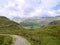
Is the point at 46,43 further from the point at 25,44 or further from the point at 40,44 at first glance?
the point at 25,44

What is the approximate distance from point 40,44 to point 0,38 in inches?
570

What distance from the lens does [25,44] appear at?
50.8m

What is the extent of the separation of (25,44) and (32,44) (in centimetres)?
253

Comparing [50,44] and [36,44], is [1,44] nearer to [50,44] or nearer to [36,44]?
[36,44]

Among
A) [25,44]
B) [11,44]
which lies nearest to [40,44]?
[25,44]

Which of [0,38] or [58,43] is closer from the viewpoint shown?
[58,43]

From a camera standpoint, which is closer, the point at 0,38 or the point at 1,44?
the point at 1,44

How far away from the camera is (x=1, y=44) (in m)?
52.8

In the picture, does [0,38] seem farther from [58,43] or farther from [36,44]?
[58,43]

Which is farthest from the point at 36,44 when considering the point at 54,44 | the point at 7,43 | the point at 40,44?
the point at 7,43

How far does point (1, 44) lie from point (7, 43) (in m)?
2.36

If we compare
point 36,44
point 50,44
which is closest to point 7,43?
point 36,44

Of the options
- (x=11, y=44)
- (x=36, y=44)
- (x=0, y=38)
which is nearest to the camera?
(x=11, y=44)

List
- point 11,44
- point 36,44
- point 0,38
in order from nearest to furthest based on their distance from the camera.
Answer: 1. point 11,44
2. point 36,44
3. point 0,38
